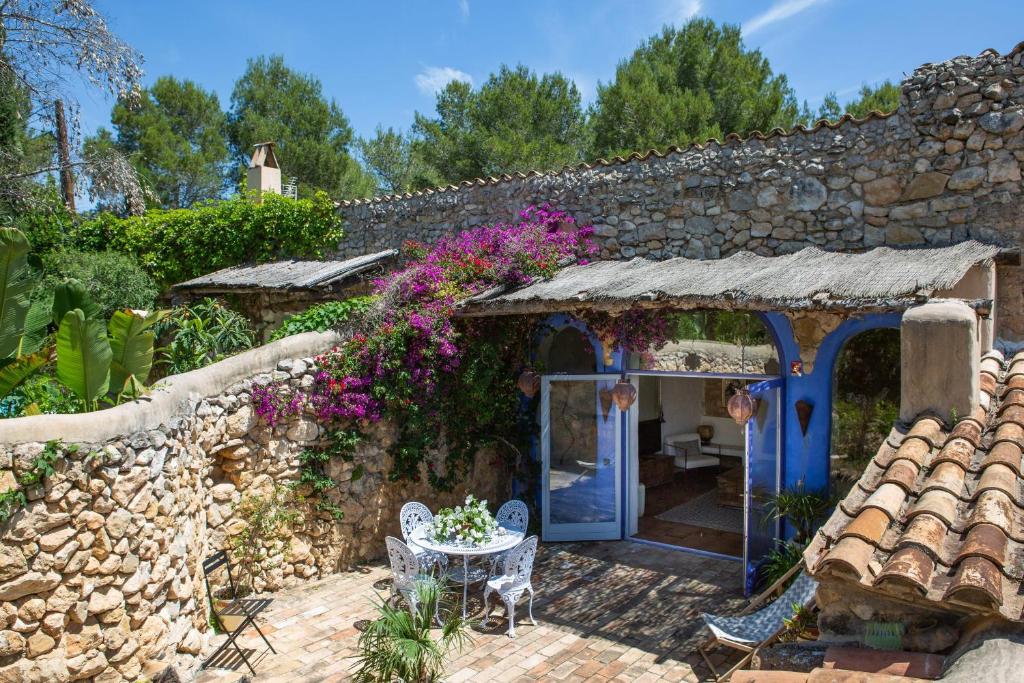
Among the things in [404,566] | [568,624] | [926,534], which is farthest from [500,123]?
[926,534]

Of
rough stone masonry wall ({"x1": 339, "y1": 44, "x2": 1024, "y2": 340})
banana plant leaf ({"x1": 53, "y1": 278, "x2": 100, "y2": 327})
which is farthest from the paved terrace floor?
rough stone masonry wall ({"x1": 339, "y1": 44, "x2": 1024, "y2": 340})

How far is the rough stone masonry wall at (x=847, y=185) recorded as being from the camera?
794 centimetres

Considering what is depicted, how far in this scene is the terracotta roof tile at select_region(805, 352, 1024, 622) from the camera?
279 centimetres

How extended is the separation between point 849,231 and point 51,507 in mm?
9164

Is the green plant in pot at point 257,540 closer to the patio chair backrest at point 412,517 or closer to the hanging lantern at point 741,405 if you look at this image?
the patio chair backrest at point 412,517

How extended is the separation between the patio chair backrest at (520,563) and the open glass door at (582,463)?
2934 mm

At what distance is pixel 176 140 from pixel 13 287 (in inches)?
902

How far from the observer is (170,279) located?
15.2 metres

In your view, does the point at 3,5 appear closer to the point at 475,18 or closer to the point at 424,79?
the point at 475,18

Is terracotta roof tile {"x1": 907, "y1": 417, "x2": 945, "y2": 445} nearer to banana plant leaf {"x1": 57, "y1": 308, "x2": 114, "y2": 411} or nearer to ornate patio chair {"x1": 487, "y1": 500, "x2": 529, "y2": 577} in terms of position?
ornate patio chair {"x1": 487, "y1": 500, "x2": 529, "y2": 577}

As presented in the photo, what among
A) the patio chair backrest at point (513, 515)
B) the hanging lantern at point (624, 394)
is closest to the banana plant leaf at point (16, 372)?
the patio chair backrest at point (513, 515)

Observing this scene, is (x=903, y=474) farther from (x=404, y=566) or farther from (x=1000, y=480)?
(x=404, y=566)

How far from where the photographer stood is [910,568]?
284 centimetres

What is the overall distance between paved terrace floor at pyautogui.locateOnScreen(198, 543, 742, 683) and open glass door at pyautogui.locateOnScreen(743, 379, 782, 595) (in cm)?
67
